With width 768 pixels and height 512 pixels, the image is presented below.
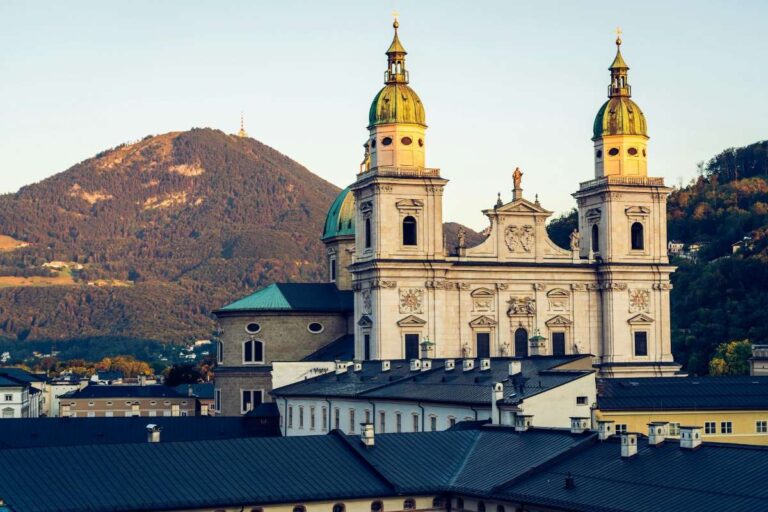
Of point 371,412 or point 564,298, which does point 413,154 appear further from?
Answer: point 371,412

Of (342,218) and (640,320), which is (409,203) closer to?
(640,320)

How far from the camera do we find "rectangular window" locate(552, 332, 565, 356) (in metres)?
106

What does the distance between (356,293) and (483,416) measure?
3642 centimetres

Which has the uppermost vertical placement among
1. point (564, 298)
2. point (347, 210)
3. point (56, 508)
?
point (347, 210)

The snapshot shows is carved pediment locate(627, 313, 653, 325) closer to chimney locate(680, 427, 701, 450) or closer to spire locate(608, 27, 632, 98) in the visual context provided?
spire locate(608, 27, 632, 98)

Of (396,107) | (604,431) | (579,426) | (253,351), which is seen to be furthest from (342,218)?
(604,431)

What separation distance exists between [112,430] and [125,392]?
76229 mm

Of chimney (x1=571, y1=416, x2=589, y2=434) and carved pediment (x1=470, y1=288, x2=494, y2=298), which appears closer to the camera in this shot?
chimney (x1=571, y1=416, x2=589, y2=434)

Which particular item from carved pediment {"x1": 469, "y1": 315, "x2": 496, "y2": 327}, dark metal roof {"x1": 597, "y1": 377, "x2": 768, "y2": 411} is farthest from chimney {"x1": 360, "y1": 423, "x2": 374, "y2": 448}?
carved pediment {"x1": 469, "y1": 315, "x2": 496, "y2": 327}

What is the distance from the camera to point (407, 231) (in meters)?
102

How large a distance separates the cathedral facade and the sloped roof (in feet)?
37.8

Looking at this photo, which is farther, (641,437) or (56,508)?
(641,437)

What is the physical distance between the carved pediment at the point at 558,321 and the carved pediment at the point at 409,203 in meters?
12.3

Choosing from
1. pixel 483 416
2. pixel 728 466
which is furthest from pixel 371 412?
pixel 728 466
